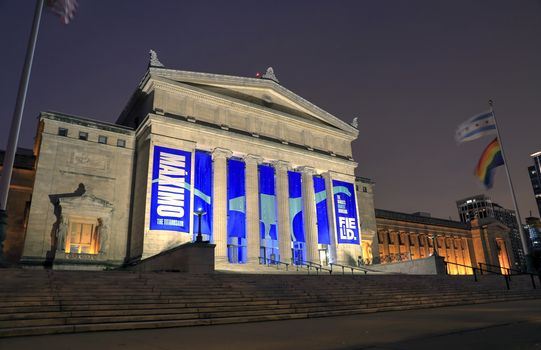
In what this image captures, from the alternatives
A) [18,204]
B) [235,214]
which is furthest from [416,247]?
[18,204]

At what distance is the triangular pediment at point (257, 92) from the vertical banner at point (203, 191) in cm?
684

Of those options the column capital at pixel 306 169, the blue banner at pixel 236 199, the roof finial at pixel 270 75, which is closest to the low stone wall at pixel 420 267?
the column capital at pixel 306 169

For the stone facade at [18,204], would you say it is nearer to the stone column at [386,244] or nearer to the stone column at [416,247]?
the stone column at [386,244]

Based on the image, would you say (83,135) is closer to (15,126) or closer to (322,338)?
(15,126)

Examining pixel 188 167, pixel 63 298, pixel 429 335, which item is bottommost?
pixel 429 335

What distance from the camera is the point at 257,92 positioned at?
1622 inches

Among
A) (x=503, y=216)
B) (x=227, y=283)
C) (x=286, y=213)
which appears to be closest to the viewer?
(x=227, y=283)

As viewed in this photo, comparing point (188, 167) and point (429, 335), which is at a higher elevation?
point (188, 167)

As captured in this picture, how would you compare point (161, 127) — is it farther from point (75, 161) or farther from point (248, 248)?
point (248, 248)

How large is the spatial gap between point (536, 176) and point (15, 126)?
185463 mm

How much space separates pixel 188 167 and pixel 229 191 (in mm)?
4161

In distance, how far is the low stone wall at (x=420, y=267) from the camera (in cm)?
3134

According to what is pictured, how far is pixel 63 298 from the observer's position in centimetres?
1314

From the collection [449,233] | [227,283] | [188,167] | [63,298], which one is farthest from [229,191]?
[449,233]
